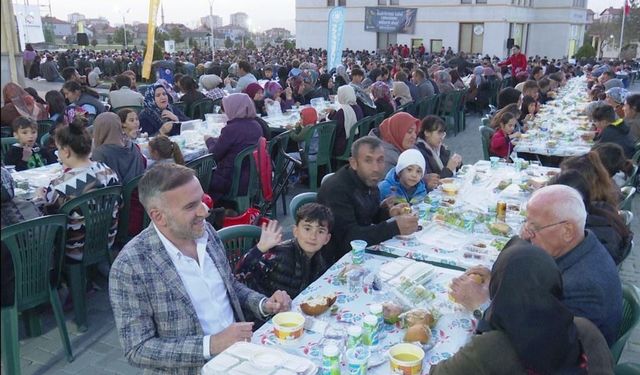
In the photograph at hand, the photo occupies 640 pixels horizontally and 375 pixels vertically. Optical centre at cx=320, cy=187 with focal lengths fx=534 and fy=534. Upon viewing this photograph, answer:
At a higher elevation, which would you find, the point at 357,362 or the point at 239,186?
the point at 357,362

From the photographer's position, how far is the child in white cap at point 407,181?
4.22 meters

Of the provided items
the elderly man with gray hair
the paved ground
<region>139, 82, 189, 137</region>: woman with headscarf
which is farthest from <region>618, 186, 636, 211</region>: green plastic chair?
<region>139, 82, 189, 137</region>: woman with headscarf

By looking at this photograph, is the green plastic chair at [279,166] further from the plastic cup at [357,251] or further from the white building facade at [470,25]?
the white building facade at [470,25]

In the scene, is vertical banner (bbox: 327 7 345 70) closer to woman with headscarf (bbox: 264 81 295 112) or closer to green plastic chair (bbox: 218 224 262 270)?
woman with headscarf (bbox: 264 81 295 112)

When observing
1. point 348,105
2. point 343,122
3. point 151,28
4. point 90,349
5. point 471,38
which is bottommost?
point 90,349

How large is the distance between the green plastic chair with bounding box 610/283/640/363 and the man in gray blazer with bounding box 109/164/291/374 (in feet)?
5.29

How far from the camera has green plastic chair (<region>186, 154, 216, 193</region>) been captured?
4973 mm

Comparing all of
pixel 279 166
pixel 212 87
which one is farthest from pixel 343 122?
pixel 212 87

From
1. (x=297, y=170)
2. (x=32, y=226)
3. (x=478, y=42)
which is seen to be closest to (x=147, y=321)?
(x=32, y=226)

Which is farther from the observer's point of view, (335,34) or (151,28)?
(335,34)

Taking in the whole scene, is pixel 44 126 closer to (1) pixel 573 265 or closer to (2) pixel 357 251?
(2) pixel 357 251

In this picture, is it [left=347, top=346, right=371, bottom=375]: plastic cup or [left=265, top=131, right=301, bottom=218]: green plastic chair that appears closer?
[left=347, top=346, right=371, bottom=375]: plastic cup

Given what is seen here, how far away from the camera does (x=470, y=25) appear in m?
34.9

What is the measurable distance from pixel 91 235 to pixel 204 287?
185 cm
